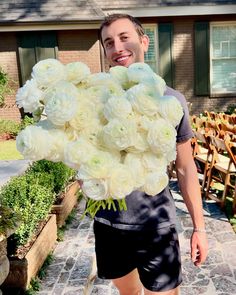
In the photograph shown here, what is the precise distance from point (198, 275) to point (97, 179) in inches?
108

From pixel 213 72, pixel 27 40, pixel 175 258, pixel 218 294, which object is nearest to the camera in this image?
pixel 175 258

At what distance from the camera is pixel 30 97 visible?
1482 mm

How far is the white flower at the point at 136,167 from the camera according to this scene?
4.62 feet

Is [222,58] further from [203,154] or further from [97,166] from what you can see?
[97,166]

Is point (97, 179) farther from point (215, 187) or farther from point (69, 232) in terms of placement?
point (215, 187)

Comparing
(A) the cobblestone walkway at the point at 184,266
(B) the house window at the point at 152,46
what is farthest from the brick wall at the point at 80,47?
(A) the cobblestone walkway at the point at 184,266

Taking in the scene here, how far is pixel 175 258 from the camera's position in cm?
215

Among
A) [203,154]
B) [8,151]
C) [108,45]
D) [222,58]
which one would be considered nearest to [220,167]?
[203,154]

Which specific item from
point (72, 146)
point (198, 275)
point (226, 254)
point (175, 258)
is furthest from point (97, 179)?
point (226, 254)

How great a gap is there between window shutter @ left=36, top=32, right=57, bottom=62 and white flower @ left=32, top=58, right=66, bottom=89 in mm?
11248

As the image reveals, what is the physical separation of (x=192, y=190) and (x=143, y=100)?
3.01 ft

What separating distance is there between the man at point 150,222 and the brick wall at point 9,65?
1088 centimetres

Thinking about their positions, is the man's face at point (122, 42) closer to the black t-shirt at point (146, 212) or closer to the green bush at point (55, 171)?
the black t-shirt at point (146, 212)

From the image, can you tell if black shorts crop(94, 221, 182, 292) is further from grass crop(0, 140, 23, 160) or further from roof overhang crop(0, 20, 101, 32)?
roof overhang crop(0, 20, 101, 32)
